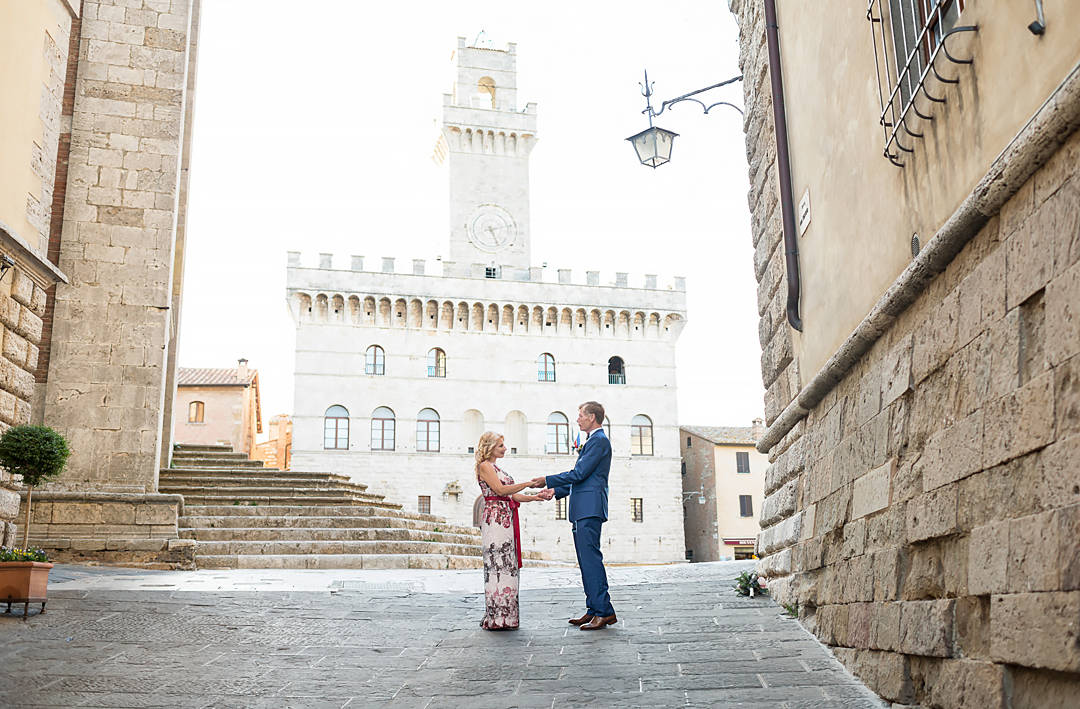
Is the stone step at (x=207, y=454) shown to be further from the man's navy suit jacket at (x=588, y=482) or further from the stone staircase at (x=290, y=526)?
the man's navy suit jacket at (x=588, y=482)

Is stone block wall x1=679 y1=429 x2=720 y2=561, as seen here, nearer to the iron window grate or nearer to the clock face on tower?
the clock face on tower

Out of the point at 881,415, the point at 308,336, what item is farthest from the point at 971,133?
the point at 308,336

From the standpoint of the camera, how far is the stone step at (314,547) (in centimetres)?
1274

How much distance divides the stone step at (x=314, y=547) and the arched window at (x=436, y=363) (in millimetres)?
22761

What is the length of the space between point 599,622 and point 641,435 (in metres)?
33.1

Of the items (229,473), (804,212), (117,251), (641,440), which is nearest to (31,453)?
(117,251)

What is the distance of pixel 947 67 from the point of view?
3873 millimetres

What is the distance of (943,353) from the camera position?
12.5 ft

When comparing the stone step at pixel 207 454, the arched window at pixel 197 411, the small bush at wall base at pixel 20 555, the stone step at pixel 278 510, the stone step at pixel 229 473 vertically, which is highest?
the arched window at pixel 197 411

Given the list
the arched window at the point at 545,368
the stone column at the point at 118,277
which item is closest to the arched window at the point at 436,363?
the arched window at the point at 545,368

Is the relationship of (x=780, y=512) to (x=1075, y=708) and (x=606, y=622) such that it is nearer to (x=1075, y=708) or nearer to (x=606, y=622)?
(x=606, y=622)

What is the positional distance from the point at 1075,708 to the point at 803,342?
4.08 meters

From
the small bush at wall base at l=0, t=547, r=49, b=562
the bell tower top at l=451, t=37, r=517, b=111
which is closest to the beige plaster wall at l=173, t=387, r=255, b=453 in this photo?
the bell tower top at l=451, t=37, r=517, b=111

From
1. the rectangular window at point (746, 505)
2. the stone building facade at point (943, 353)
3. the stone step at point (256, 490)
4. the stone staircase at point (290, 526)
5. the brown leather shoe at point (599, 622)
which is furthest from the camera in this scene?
the rectangular window at point (746, 505)
